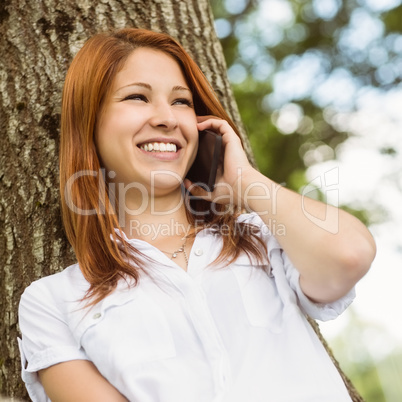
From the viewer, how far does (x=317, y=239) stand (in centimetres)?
170

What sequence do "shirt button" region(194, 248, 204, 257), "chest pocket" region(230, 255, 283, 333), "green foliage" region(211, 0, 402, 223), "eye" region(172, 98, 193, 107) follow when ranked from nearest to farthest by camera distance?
"chest pocket" region(230, 255, 283, 333) → "shirt button" region(194, 248, 204, 257) → "eye" region(172, 98, 193, 107) → "green foliage" region(211, 0, 402, 223)

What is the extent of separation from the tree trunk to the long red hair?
0.79ft

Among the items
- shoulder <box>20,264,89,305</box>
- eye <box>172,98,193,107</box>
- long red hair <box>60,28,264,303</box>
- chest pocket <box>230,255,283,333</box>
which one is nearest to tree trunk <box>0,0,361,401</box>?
long red hair <box>60,28,264,303</box>

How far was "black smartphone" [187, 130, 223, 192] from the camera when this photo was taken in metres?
2.19

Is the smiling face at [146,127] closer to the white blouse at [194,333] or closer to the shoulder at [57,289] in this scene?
the white blouse at [194,333]

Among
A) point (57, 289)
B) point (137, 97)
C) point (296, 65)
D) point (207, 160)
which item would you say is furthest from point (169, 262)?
point (296, 65)

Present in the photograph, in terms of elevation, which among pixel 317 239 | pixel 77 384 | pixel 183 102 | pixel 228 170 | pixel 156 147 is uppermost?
pixel 183 102

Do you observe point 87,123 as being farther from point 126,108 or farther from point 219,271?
point 219,271

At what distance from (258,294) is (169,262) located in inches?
12.5

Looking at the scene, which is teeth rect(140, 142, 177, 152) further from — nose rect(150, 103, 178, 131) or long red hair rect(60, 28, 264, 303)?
long red hair rect(60, 28, 264, 303)

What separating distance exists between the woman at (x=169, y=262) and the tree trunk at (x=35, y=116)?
0.81 ft

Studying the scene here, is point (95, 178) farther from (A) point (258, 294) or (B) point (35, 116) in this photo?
(A) point (258, 294)

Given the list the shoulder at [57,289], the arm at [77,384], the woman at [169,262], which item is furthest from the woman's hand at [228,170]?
the arm at [77,384]

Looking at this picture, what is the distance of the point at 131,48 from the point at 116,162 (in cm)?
46
